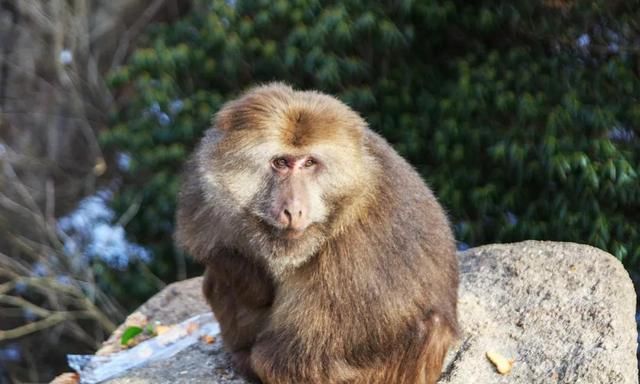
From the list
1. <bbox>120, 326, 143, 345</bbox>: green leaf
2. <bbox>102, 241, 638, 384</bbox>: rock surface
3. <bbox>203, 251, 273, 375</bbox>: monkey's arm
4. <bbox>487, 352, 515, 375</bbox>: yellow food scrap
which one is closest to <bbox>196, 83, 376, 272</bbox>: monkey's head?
<bbox>203, 251, 273, 375</bbox>: monkey's arm

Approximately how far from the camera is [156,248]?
25.7 ft

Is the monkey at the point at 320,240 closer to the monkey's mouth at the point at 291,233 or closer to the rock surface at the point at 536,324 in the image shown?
the monkey's mouth at the point at 291,233

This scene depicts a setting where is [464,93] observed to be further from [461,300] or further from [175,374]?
[175,374]

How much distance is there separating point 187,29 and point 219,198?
4461mm

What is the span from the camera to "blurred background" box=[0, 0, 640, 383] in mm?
5898

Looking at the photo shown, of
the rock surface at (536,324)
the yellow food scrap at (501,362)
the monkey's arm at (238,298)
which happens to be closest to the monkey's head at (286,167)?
the monkey's arm at (238,298)

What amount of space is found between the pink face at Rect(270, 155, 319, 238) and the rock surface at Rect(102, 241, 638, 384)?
1.15m

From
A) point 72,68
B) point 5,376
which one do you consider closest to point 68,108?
point 72,68

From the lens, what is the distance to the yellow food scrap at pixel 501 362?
4.02 metres

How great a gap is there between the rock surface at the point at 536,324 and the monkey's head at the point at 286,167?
Answer: 98 centimetres

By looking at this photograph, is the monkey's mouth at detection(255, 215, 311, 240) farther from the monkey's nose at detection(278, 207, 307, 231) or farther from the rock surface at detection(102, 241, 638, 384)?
the rock surface at detection(102, 241, 638, 384)

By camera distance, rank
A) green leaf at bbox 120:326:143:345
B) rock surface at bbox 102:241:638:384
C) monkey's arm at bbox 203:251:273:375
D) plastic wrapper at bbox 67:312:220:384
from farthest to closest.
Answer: green leaf at bbox 120:326:143:345
plastic wrapper at bbox 67:312:220:384
rock surface at bbox 102:241:638:384
monkey's arm at bbox 203:251:273:375

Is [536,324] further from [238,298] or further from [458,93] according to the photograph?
[458,93]

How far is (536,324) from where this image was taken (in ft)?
14.1
